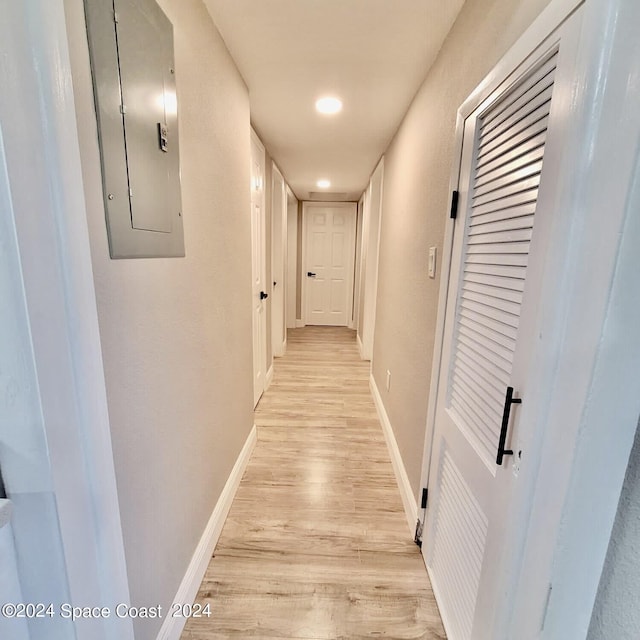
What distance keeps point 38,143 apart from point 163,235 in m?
0.52

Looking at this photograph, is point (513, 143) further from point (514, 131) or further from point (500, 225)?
point (500, 225)

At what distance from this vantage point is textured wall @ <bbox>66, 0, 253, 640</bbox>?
28.8 inches

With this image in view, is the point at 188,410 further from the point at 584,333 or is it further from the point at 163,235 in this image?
the point at 584,333

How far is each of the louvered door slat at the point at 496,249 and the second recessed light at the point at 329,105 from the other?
128cm

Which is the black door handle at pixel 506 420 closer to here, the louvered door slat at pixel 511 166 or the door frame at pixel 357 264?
the louvered door slat at pixel 511 166

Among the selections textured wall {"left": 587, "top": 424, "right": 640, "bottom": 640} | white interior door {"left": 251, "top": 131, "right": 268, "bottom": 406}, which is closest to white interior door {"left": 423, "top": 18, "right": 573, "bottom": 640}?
textured wall {"left": 587, "top": 424, "right": 640, "bottom": 640}

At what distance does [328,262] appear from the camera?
5703mm

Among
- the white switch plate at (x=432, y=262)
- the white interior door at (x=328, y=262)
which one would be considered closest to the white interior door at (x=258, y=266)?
the white switch plate at (x=432, y=262)

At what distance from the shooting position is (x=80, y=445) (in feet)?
1.64

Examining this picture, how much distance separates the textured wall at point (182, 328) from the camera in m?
0.73

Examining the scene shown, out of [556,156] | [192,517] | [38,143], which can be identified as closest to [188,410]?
[192,517]

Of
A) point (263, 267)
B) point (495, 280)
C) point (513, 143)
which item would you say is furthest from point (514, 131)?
point (263, 267)

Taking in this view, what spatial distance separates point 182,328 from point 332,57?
1483mm

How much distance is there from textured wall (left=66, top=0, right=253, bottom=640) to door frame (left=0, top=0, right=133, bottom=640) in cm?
19
